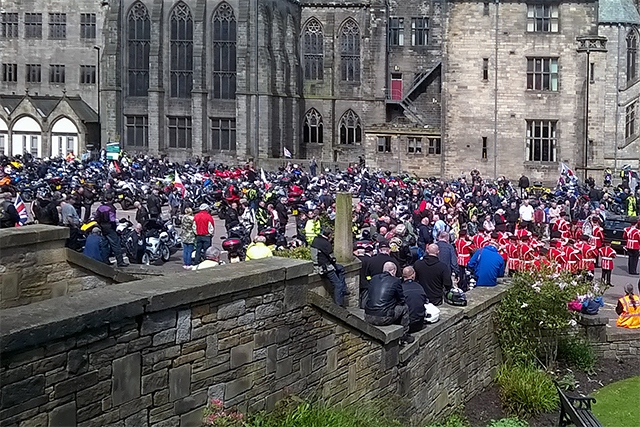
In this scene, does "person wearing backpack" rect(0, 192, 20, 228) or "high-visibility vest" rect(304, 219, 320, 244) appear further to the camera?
"high-visibility vest" rect(304, 219, 320, 244)

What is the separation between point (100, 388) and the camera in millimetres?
7941

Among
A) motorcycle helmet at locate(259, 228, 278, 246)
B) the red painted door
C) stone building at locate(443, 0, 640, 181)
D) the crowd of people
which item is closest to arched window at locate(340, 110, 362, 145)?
the red painted door

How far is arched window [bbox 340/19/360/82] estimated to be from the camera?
6319 centimetres

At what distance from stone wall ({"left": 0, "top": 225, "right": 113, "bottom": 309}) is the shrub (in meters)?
7.88

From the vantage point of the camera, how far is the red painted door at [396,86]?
62406mm

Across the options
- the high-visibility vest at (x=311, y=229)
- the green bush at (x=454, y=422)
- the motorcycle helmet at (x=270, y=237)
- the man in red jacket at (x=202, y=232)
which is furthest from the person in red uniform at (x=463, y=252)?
the green bush at (x=454, y=422)

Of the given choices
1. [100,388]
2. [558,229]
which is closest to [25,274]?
[100,388]

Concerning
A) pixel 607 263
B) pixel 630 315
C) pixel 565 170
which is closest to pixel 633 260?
pixel 607 263

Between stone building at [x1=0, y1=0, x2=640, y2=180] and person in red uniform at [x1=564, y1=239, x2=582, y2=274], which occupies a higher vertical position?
stone building at [x1=0, y1=0, x2=640, y2=180]

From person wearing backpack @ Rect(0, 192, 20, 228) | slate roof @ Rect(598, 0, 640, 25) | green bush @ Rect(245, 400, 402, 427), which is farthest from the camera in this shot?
slate roof @ Rect(598, 0, 640, 25)

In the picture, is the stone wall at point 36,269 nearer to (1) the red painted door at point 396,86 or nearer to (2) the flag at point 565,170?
(2) the flag at point 565,170

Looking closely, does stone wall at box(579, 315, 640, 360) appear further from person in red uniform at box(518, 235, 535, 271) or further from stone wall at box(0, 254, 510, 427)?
stone wall at box(0, 254, 510, 427)

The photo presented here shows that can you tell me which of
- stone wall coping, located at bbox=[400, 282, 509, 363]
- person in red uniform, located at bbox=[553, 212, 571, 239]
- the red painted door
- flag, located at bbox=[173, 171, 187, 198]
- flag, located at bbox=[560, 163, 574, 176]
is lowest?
stone wall coping, located at bbox=[400, 282, 509, 363]

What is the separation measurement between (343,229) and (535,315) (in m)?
4.09
